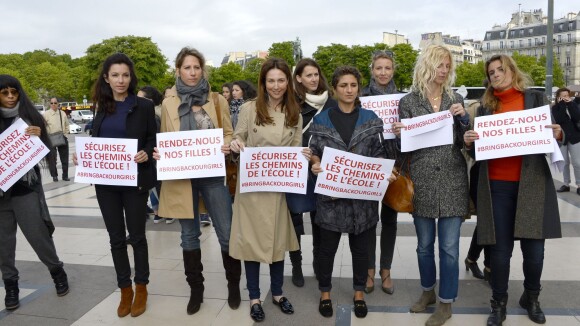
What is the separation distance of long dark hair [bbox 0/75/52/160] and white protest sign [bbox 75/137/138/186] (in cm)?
60

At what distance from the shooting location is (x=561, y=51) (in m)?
96.4

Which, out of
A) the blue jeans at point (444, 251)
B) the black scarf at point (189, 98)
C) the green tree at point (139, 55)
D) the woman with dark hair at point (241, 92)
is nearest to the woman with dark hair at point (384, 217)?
the blue jeans at point (444, 251)

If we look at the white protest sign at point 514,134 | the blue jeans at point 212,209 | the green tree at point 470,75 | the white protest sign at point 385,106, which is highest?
the green tree at point 470,75

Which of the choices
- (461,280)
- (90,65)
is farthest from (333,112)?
(90,65)

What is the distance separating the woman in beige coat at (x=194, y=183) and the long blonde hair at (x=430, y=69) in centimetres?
157

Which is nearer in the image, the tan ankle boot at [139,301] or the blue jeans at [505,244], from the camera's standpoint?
the blue jeans at [505,244]

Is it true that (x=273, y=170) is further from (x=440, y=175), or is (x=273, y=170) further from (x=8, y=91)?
(x=8, y=91)

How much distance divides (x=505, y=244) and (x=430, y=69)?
1.44 meters

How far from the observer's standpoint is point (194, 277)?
3.84 meters

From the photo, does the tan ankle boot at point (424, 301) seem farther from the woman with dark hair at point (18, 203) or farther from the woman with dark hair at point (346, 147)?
the woman with dark hair at point (18, 203)

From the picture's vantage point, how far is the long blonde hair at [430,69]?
11.0 ft

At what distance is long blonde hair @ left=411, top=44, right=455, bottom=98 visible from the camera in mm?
3363

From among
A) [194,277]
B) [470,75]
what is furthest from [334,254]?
[470,75]

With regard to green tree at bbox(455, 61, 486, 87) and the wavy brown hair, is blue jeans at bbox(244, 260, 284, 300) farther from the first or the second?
green tree at bbox(455, 61, 486, 87)
